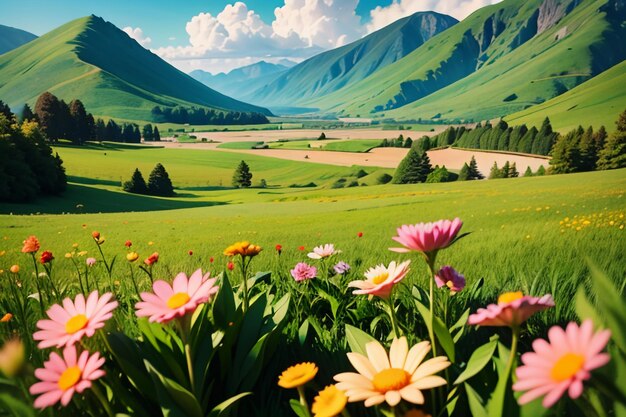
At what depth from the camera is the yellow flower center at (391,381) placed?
27.0 inches

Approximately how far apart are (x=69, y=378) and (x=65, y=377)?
1 cm

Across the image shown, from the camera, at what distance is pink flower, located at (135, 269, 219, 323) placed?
2.30ft

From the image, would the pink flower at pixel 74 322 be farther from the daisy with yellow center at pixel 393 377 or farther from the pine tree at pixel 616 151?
the pine tree at pixel 616 151

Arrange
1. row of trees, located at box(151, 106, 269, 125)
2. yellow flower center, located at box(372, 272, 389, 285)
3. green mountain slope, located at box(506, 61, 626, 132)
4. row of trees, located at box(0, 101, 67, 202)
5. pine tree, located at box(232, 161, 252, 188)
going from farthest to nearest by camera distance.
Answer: row of trees, located at box(151, 106, 269, 125)
pine tree, located at box(232, 161, 252, 188)
green mountain slope, located at box(506, 61, 626, 132)
row of trees, located at box(0, 101, 67, 202)
yellow flower center, located at box(372, 272, 389, 285)

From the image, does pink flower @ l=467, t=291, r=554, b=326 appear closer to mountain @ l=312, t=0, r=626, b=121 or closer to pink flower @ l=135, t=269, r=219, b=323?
pink flower @ l=135, t=269, r=219, b=323

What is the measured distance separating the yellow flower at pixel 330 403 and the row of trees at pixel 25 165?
188 inches

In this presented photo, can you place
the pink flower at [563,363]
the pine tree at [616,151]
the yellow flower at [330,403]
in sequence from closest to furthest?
the pink flower at [563,363]
the yellow flower at [330,403]
the pine tree at [616,151]

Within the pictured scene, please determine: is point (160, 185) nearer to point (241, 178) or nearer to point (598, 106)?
point (241, 178)

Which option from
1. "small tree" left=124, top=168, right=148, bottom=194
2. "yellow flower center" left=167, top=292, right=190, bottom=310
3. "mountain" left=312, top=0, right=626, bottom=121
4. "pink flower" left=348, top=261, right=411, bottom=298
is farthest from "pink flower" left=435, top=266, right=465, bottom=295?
"mountain" left=312, top=0, right=626, bottom=121

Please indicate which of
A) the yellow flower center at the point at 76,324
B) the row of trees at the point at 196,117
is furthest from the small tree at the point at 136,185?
the row of trees at the point at 196,117

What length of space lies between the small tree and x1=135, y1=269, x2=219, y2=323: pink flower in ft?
22.7

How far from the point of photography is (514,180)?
5.15 m

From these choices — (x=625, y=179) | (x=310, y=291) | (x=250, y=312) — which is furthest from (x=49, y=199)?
(x=625, y=179)

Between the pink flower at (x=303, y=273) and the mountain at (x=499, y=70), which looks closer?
the pink flower at (x=303, y=273)
